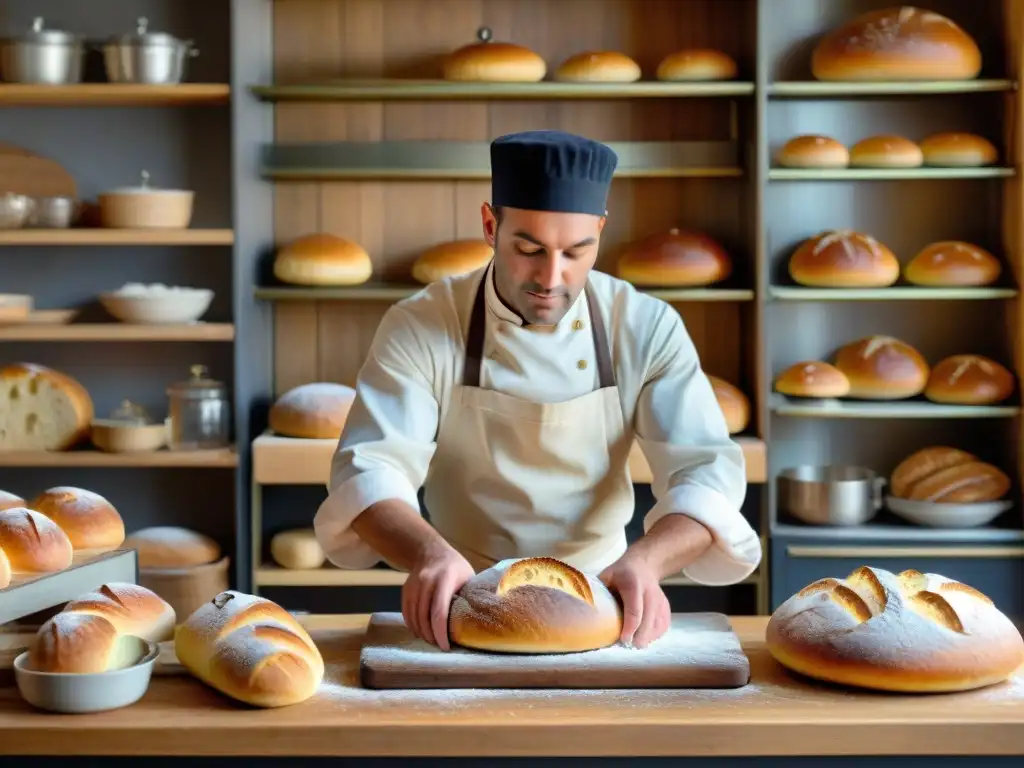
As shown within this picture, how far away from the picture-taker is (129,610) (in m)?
1.60

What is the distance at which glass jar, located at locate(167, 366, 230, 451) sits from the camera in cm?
361

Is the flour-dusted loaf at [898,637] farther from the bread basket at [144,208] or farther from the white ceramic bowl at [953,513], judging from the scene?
the bread basket at [144,208]

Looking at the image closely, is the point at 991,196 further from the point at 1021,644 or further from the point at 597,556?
the point at 1021,644

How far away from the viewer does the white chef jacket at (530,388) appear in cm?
188

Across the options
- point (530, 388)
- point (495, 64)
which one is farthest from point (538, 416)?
point (495, 64)

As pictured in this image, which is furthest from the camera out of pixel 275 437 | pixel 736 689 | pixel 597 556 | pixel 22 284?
pixel 22 284

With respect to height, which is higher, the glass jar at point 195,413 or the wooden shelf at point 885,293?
the wooden shelf at point 885,293

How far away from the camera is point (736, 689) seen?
150cm

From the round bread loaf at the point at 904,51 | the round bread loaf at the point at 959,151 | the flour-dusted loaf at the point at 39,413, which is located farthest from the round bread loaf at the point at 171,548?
the round bread loaf at the point at 959,151

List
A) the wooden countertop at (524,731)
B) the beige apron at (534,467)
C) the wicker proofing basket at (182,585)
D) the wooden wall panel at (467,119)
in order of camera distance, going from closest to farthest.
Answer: the wooden countertop at (524,731), the beige apron at (534,467), the wicker proofing basket at (182,585), the wooden wall panel at (467,119)

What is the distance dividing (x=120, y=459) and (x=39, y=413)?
29 centimetres

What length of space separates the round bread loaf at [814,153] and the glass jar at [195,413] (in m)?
1.78

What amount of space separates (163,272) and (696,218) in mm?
1666

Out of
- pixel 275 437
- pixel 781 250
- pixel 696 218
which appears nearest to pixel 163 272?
pixel 275 437
